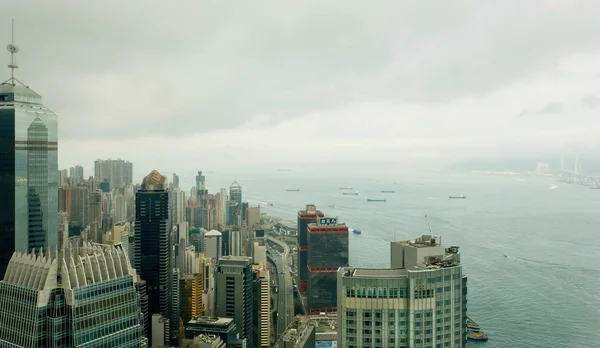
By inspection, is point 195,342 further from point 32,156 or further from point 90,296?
point 90,296

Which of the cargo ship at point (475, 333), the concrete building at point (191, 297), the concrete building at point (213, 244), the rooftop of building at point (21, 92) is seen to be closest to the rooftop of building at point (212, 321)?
the concrete building at point (191, 297)

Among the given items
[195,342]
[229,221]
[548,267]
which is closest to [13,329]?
[195,342]

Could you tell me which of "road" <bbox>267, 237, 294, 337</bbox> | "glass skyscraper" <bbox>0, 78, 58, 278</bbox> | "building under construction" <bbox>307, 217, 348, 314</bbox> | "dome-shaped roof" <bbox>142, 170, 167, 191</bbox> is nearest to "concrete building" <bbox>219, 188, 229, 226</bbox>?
"road" <bbox>267, 237, 294, 337</bbox>

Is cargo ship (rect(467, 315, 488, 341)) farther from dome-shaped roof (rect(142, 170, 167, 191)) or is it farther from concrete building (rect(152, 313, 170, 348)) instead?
dome-shaped roof (rect(142, 170, 167, 191))

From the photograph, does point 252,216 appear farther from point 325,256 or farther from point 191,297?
point 191,297

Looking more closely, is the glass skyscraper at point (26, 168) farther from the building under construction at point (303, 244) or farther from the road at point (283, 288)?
the building under construction at point (303, 244)

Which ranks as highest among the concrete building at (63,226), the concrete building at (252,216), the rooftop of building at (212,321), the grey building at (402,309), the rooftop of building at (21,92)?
the rooftop of building at (21,92)
